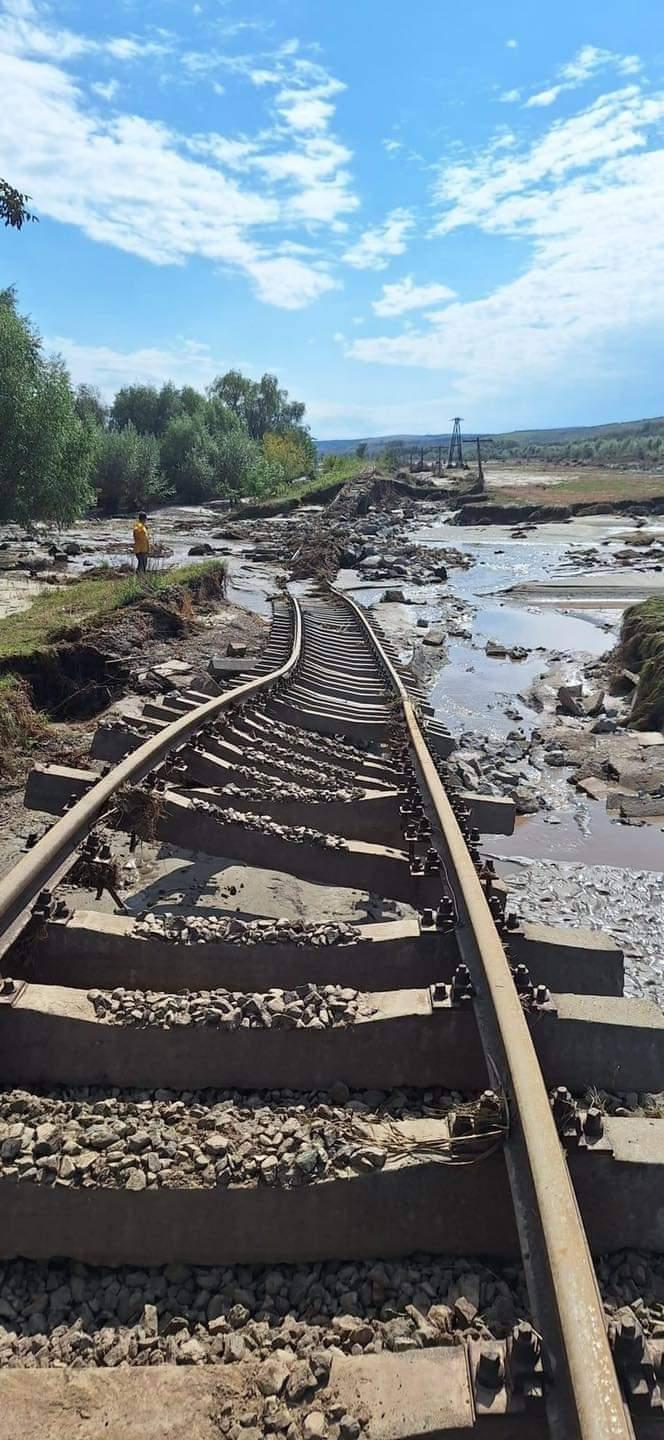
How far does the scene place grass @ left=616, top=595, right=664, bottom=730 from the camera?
34.5 ft

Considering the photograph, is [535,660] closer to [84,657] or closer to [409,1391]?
[84,657]

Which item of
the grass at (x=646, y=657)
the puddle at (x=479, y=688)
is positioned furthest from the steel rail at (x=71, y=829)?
the grass at (x=646, y=657)

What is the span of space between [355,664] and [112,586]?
5884 millimetres

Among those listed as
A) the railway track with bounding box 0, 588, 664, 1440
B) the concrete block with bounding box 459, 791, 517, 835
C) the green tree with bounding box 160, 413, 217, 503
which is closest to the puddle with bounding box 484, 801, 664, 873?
the concrete block with bounding box 459, 791, 517, 835

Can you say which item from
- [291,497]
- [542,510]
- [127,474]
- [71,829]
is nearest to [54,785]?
[71,829]

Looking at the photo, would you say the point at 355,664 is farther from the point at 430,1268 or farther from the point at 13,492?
the point at 13,492

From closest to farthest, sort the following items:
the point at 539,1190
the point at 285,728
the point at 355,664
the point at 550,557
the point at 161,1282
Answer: the point at 539,1190 → the point at 161,1282 → the point at 285,728 → the point at 355,664 → the point at 550,557

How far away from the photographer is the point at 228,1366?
2145 mm

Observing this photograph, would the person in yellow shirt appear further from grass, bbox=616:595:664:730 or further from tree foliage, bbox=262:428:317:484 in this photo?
tree foliage, bbox=262:428:317:484

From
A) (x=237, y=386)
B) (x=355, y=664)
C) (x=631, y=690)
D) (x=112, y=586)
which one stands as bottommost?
(x=631, y=690)

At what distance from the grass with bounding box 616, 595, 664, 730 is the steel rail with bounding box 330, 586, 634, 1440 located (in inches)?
318

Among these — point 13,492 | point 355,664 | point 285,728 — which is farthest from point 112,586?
point 13,492

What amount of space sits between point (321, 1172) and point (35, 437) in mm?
25795

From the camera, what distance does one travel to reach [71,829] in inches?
162
